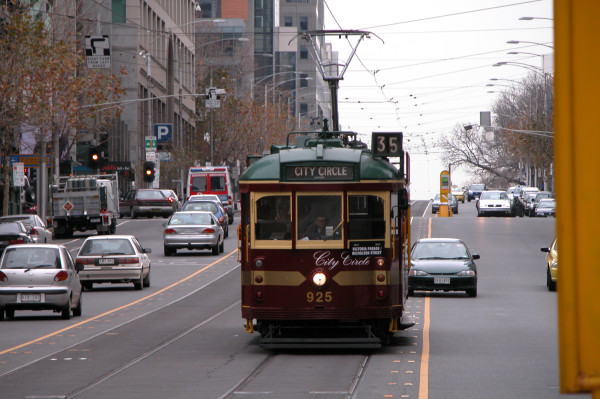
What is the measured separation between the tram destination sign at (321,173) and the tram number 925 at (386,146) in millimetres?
450

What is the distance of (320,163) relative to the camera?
16.3 meters

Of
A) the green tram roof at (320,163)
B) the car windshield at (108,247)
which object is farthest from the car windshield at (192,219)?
the green tram roof at (320,163)

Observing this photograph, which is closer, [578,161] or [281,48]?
[578,161]

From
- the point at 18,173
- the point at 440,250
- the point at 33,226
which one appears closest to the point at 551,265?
the point at 440,250

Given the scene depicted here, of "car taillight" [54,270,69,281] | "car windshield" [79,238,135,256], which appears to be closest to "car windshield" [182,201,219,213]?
"car windshield" [79,238,135,256]

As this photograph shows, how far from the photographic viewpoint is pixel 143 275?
31.2 metres

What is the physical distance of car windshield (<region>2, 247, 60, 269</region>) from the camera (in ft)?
72.7

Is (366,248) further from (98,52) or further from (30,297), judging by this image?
(98,52)

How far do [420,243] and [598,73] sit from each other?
89.2 ft

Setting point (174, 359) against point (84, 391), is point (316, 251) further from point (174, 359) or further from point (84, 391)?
point (84, 391)

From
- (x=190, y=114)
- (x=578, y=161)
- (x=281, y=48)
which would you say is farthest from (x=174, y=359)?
(x=281, y=48)

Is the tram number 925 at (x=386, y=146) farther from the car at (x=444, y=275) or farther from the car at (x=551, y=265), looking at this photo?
the car at (x=551, y=265)

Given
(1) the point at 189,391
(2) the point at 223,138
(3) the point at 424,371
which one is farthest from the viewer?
(2) the point at 223,138

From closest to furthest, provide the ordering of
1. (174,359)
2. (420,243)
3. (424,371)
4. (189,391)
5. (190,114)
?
(189,391) < (424,371) < (174,359) < (420,243) < (190,114)
